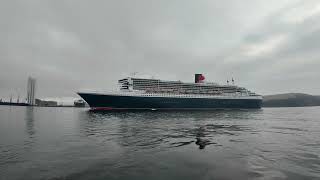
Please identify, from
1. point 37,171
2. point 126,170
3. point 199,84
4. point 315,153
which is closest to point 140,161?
point 126,170

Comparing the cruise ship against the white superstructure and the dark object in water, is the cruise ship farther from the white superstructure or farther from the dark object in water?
the dark object in water

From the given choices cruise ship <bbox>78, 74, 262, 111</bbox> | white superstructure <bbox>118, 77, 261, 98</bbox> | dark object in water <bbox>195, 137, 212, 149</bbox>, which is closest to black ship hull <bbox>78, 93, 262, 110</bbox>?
cruise ship <bbox>78, 74, 262, 111</bbox>

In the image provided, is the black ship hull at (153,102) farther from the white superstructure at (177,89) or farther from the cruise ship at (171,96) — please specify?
the white superstructure at (177,89)

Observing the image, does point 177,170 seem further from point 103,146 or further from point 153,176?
point 103,146

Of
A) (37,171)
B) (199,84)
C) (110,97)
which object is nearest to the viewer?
(37,171)

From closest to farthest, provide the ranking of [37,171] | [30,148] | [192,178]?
[192,178] → [37,171] → [30,148]

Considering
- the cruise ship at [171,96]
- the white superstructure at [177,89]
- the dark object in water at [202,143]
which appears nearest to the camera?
the dark object in water at [202,143]

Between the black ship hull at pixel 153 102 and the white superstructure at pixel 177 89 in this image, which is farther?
the white superstructure at pixel 177 89

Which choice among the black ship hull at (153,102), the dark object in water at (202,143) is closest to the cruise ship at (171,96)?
the black ship hull at (153,102)

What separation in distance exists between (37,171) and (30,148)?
5619 mm

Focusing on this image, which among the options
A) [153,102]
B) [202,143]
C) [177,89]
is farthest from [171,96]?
[202,143]

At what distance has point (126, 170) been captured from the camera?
30.7 ft

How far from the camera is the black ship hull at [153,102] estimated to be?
2948 inches

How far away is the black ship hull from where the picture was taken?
74.9 meters
